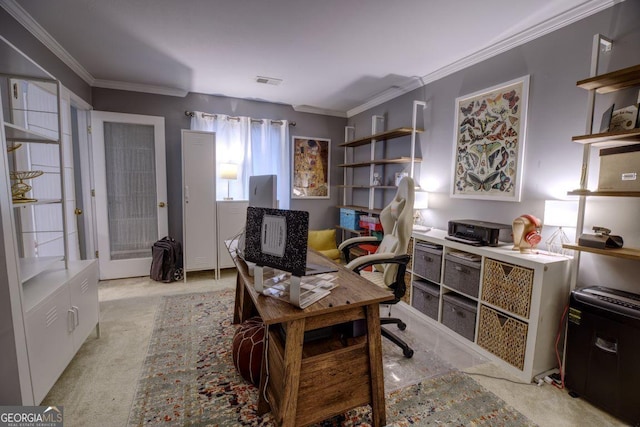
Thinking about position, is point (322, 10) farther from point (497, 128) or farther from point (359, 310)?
point (359, 310)

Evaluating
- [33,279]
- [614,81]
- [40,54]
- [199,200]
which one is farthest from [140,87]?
[614,81]

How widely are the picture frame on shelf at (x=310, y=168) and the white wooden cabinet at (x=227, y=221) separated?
0.96 meters

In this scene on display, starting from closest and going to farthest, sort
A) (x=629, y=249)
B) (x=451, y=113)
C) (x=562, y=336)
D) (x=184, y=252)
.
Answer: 1. (x=629, y=249)
2. (x=562, y=336)
3. (x=451, y=113)
4. (x=184, y=252)

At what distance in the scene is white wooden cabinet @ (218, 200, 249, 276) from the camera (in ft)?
12.4

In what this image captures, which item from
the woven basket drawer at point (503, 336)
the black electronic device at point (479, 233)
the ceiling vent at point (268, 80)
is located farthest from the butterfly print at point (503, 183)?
the ceiling vent at point (268, 80)

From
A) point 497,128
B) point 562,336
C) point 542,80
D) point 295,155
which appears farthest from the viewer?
point 295,155

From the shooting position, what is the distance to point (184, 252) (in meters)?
3.58

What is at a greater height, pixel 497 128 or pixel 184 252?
pixel 497 128

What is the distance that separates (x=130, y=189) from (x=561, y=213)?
14.5 ft

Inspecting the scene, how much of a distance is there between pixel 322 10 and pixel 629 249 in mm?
2461

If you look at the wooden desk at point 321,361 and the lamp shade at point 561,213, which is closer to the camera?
the wooden desk at point 321,361

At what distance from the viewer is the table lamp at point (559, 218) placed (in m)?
1.87

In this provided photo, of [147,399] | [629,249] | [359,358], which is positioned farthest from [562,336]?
[147,399]

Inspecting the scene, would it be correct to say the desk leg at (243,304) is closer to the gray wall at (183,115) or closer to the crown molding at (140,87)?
the gray wall at (183,115)
